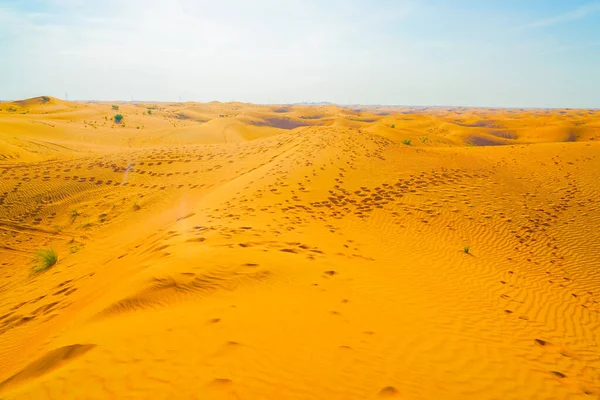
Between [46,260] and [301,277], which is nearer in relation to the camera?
[301,277]

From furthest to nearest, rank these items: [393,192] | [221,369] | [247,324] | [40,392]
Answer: [393,192]
[247,324]
[221,369]
[40,392]

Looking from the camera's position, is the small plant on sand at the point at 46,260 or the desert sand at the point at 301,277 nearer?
the desert sand at the point at 301,277

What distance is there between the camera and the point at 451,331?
498 centimetres

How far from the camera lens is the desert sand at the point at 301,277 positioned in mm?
3660

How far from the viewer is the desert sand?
12.0 ft

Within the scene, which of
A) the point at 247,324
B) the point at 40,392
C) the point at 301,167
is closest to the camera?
the point at 40,392

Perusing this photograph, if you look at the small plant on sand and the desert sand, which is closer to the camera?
the desert sand

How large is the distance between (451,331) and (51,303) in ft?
25.0

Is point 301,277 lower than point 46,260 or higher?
higher

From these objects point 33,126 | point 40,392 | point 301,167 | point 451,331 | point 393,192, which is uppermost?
point 33,126

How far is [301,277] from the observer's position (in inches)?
239

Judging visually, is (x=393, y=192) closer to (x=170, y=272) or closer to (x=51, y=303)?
(x=170, y=272)

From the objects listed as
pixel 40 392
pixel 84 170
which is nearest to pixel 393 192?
pixel 40 392

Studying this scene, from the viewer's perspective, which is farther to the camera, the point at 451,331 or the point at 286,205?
the point at 286,205
